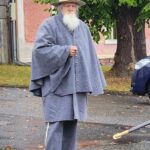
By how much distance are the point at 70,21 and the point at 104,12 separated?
12327mm

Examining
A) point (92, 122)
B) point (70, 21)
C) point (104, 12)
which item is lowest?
point (92, 122)

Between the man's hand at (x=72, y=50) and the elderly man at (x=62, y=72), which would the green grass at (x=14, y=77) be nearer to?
the elderly man at (x=62, y=72)

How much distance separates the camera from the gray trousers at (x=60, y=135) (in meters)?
5.98

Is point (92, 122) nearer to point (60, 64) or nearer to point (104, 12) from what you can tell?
point (60, 64)

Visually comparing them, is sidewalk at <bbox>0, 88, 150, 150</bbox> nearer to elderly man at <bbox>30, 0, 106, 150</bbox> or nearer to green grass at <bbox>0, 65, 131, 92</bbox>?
green grass at <bbox>0, 65, 131, 92</bbox>

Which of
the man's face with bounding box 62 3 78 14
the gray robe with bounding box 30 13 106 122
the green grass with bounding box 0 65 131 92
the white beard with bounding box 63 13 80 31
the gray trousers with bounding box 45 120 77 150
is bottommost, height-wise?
the green grass with bounding box 0 65 131 92

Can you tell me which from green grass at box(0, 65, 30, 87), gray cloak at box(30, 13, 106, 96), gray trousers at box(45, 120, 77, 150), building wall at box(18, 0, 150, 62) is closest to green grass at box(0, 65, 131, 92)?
green grass at box(0, 65, 30, 87)

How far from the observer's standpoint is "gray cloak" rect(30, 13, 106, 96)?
588 centimetres

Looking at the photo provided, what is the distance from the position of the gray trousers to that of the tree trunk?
41.9ft

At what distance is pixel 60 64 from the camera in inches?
231

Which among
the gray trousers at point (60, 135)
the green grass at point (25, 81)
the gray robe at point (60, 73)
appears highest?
the gray robe at point (60, 73)

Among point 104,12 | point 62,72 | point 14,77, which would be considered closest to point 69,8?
point 62,72

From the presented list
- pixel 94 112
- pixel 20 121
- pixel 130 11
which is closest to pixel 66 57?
pixel 20 121

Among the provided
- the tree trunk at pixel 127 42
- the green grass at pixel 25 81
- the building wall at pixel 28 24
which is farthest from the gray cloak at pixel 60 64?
the building wall at pixel 28 24
